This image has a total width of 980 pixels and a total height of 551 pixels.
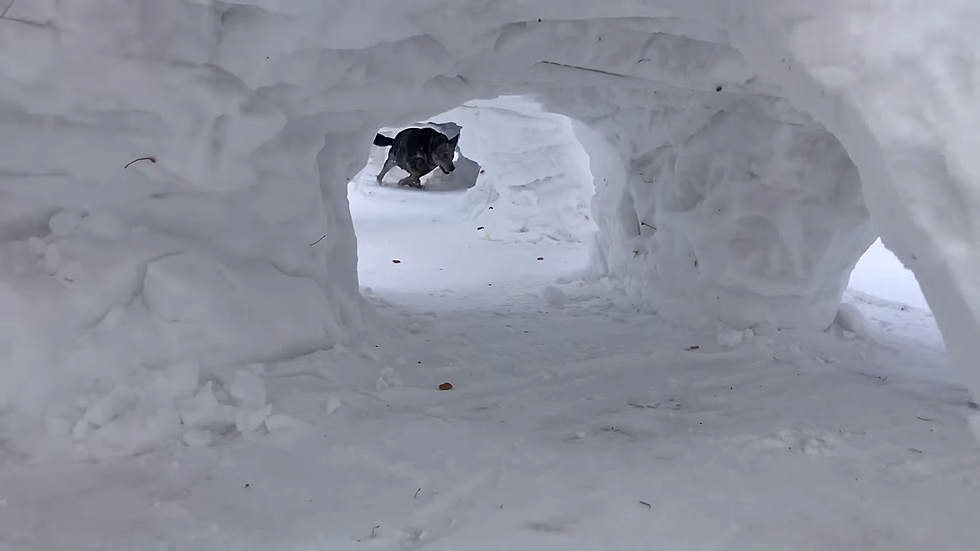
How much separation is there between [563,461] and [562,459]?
13 millimetres

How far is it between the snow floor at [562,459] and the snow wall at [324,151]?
23cm

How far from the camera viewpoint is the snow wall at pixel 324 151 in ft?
3.22

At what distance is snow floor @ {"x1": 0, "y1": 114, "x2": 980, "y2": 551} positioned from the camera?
1450 millimetres

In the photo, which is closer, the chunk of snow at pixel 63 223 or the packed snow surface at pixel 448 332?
the packed snow surface at pixel 448 332

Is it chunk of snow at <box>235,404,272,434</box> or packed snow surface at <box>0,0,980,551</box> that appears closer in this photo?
packed snow surface at <box>0,0,980,551</box>

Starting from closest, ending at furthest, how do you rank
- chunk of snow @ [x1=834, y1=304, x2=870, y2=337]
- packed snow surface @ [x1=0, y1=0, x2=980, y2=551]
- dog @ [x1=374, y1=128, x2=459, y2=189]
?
packed snow surface @ [x1=0, y1=0, x2=980, y2=551] < chunk of snow @ [x1=834, y1=304, x2=870, y2=337] < dog @ [x1=374, y1=128, x2=459, y2=189]

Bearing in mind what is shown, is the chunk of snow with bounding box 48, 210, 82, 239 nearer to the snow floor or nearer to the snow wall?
the snow wall

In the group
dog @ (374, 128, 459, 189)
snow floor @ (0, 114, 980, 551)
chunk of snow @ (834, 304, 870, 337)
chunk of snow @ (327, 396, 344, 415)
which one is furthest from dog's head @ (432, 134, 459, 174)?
chunk of snow @ (327, 396, 344, 415)

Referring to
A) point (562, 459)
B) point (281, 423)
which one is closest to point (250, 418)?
point (281, 423)

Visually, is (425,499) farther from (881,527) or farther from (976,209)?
(976,209)

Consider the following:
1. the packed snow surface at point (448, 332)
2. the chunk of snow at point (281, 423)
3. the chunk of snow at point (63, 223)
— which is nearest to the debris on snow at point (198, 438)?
the packed snow surface at point (448, 332)

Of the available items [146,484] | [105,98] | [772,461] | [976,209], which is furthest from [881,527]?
[105,98]

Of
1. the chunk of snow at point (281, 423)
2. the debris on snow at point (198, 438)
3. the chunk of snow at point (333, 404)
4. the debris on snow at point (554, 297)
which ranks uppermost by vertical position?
the debris on snow at point (554, 297)

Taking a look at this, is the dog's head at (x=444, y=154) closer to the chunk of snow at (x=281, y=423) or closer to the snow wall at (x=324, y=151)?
the snow wall at (x=324, y=151)
